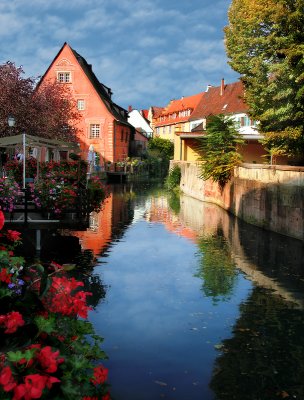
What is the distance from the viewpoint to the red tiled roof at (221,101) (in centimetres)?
5684

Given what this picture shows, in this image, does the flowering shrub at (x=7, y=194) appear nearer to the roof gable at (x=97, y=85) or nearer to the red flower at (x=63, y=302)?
the red flower at (x=63, y=302)

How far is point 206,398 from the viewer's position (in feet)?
17.3

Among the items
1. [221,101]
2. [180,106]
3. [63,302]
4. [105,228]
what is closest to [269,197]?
[105,228]

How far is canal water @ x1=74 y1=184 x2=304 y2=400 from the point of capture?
5.70 metres

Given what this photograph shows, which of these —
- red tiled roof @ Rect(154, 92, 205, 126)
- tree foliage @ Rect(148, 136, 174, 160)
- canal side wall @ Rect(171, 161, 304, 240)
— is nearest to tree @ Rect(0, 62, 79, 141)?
canal side wall @ Rect(171, 161, 304, 240)

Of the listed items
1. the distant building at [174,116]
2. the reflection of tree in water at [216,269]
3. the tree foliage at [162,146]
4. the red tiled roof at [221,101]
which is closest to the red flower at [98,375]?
the reflection of tree in water at [216,269]

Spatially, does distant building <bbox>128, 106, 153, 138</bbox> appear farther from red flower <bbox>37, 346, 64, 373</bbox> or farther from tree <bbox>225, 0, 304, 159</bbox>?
red flower <bbox>37, 346, 64, 373</bbox>

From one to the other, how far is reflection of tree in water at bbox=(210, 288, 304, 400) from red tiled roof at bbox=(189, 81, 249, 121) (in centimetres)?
4720

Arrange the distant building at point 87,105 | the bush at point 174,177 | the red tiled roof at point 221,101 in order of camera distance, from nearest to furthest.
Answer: the bush at point 174,177 < the red tiled roof at point 221,101 < the distant building at point 87,105

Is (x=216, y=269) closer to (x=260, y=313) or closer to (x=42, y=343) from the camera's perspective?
(x=260, y=313)

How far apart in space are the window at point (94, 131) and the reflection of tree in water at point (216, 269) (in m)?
44.4

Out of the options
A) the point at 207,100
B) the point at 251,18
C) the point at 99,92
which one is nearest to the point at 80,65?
the point at 99,92

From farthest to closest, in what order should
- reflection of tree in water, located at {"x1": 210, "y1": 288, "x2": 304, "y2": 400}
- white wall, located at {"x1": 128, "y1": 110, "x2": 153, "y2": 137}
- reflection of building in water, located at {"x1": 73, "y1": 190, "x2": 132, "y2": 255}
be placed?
white wall, located at {"x1": 128, "y1": 110, "x2": 153, "y2": 137} → reflection of building in water, located at {"x1": 73, "y1": 190, "x2": 132, "y2": 255} → reflection of tree in water, located at {"x1": 210, "y1": 288, "x2": 304, "y2": 400}

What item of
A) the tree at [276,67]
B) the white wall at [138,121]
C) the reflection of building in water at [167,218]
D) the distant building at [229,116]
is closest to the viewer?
the reflection of building in water at [167,218]
